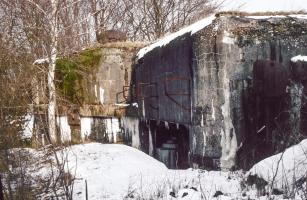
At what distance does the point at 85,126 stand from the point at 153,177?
5.55 metres

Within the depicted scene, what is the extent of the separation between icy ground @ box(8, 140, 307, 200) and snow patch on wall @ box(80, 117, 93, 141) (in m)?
2.08

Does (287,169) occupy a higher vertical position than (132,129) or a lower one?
lower

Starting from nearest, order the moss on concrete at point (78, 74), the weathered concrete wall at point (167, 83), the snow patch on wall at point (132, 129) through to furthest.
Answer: the weathered concrete wall at point (167, 83), the snow patch on wall at point (132, 129), the moss on concrete at point (78, 74)

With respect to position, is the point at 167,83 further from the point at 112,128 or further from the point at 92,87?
the point at 92,87

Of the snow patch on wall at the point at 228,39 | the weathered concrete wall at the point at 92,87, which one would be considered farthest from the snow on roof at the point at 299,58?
the weathered concrete wall at the point at 92,87

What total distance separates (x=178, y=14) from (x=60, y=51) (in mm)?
10641

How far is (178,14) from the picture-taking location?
75.7 feet

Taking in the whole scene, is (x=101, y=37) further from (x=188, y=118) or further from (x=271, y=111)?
(x=271, y=111)

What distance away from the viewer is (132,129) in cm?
1259

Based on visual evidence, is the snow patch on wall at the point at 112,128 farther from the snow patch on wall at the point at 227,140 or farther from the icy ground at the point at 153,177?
the snow patch on wall at the point at 227,140

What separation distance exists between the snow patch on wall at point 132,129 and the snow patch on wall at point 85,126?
1215 mm

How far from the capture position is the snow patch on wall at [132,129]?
40.2ft

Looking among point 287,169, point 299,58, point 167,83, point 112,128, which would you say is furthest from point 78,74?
point 287,169

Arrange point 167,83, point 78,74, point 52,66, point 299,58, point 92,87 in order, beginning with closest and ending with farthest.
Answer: point 299,58
point 167,83
point 52,66
point 92,87
point 78,74
